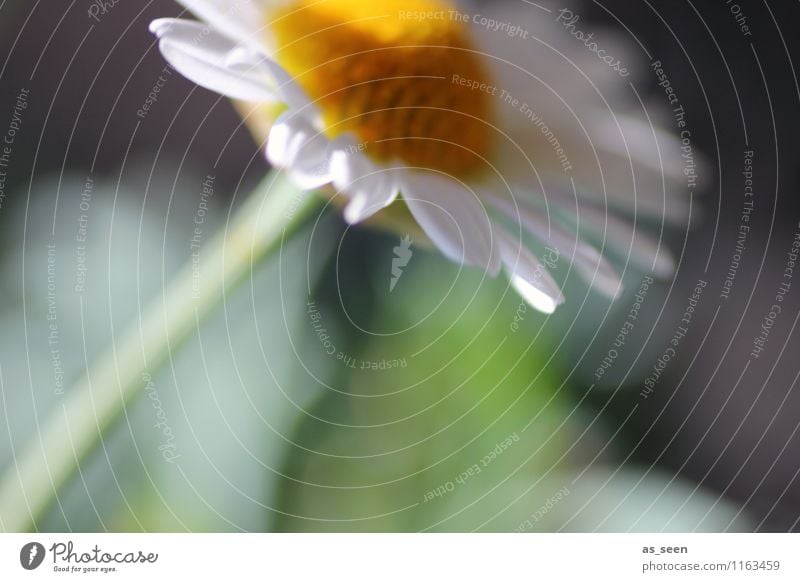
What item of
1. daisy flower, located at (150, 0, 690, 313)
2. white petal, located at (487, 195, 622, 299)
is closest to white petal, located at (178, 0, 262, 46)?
daisy flower, located at (150, 0, 690, 313)

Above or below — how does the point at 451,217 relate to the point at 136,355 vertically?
above

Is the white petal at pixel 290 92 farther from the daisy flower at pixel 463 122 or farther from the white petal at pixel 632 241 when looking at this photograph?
the white petal at pixel 632 241

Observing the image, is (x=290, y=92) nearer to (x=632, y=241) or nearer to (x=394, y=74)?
(x=394, y=74)

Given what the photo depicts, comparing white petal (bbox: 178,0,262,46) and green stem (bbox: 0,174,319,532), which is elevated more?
white petal (bbox: 178,0,262,46)

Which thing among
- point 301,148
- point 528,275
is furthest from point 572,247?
point 301,148

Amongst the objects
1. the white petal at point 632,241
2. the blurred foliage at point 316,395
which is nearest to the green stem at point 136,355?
the blurred foliage at point 316,395

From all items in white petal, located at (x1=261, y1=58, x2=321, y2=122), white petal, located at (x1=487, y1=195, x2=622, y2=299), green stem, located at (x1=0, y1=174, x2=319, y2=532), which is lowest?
green stem, located at (x1=0, y1=174, x2=319, y2=532)

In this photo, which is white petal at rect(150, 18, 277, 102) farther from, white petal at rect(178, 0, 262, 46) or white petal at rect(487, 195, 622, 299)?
white petal at rect(487, 195, 622, 299)
